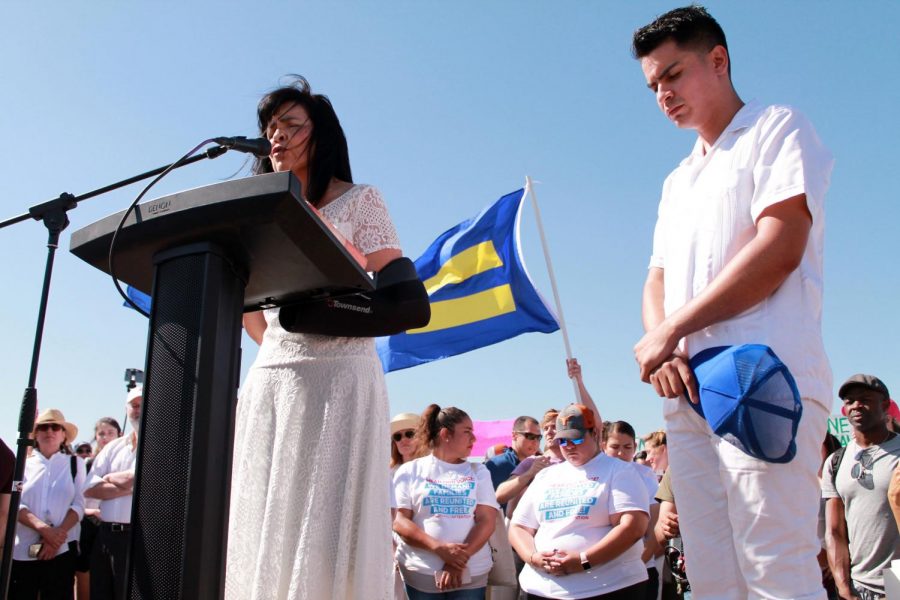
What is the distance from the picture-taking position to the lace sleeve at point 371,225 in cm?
268

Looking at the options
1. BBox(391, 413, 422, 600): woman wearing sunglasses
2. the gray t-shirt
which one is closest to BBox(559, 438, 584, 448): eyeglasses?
the gray t-shirt

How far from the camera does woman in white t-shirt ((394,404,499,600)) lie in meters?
5.71

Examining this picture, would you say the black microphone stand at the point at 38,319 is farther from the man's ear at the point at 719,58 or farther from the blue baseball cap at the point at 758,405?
the blue baseball cap at the point at 758,405

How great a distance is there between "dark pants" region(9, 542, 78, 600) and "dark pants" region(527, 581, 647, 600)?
Result: 179 inches

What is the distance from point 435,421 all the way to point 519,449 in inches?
73.9

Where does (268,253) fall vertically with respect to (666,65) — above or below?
below

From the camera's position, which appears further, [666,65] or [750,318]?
[666,65]

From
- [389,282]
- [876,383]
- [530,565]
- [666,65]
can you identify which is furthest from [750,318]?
[876,383]

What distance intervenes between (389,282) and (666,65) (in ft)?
3.29

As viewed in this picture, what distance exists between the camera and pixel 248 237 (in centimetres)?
183

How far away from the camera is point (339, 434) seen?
8.05 feet

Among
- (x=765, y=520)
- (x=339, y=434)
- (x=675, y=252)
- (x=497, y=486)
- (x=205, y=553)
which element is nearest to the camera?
(x=205, y=553)

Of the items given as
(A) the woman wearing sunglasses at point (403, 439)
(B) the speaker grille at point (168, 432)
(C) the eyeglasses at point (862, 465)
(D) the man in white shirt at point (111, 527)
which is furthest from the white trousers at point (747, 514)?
(D) the man in white shirt at point (111, 527)

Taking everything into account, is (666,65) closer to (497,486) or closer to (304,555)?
(304,555)
